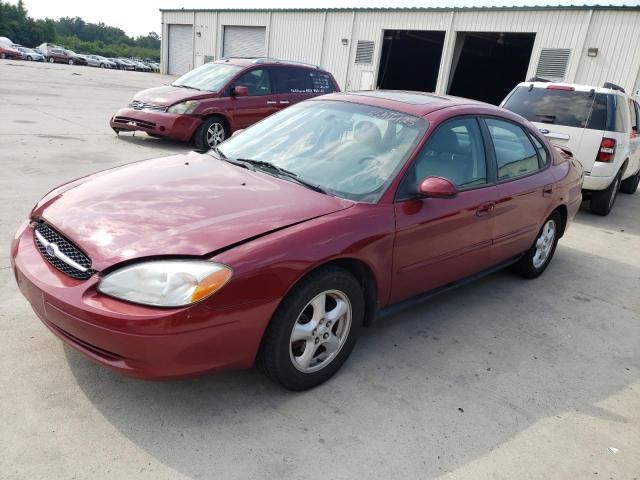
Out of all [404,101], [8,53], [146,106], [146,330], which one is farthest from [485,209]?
[8,53]

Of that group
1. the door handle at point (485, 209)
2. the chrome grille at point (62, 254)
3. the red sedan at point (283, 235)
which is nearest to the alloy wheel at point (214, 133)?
the red sedan at point (283, 235)

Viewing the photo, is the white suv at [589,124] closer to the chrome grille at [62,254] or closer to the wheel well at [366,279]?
the wheel well at [366,279]

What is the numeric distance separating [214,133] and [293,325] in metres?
7.32

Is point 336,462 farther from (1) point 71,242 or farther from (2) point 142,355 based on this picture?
(1) point 71,242

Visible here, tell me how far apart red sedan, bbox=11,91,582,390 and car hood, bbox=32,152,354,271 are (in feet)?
0.04

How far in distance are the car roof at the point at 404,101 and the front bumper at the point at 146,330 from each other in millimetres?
1866

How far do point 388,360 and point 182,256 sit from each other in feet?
5.11

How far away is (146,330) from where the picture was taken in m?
2.28

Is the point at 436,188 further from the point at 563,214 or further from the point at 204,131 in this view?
the point at 204,131

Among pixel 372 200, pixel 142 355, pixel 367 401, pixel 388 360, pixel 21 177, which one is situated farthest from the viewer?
pixel 21 177

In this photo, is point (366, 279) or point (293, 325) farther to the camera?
point (366, 279)

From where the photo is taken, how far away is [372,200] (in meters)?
3.10

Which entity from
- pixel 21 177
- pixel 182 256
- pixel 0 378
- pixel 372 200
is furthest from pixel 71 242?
pixel 21 177

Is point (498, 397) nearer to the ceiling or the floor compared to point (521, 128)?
nearer to the floor
